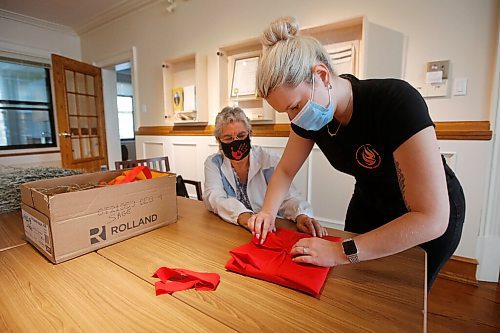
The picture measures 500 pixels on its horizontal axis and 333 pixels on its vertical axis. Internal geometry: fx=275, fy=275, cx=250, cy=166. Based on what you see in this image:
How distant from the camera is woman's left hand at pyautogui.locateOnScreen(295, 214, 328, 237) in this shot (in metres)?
0.92

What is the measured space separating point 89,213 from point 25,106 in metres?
4.53

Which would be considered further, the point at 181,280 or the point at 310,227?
the point at 310,227

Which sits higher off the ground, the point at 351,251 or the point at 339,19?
the point at 339,19

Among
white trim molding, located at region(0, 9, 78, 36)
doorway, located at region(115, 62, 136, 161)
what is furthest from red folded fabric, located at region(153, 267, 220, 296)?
doorway, located at region(115, 62, 136, 161)

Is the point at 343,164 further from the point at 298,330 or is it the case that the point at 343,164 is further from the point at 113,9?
the point at 113,9

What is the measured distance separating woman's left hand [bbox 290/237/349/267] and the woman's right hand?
0.16 metres

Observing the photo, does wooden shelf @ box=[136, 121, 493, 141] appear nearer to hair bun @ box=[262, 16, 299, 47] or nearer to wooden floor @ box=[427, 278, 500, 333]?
wooden floor @ box=[427, 278, 500, 333]

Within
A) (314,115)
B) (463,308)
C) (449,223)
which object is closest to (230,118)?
(314,115)

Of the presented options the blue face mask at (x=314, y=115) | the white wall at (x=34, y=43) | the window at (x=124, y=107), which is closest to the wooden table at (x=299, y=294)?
the blue face mask at (x=314, y=115)

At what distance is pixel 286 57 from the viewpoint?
72cm

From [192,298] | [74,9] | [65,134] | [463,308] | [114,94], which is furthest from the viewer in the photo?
[114,94]

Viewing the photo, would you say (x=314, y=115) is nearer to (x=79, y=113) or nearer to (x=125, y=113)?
(x=79, y=113)

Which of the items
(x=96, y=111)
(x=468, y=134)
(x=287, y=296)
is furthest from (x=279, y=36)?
(x=96, y=111)

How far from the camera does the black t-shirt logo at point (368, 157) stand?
0.84m
